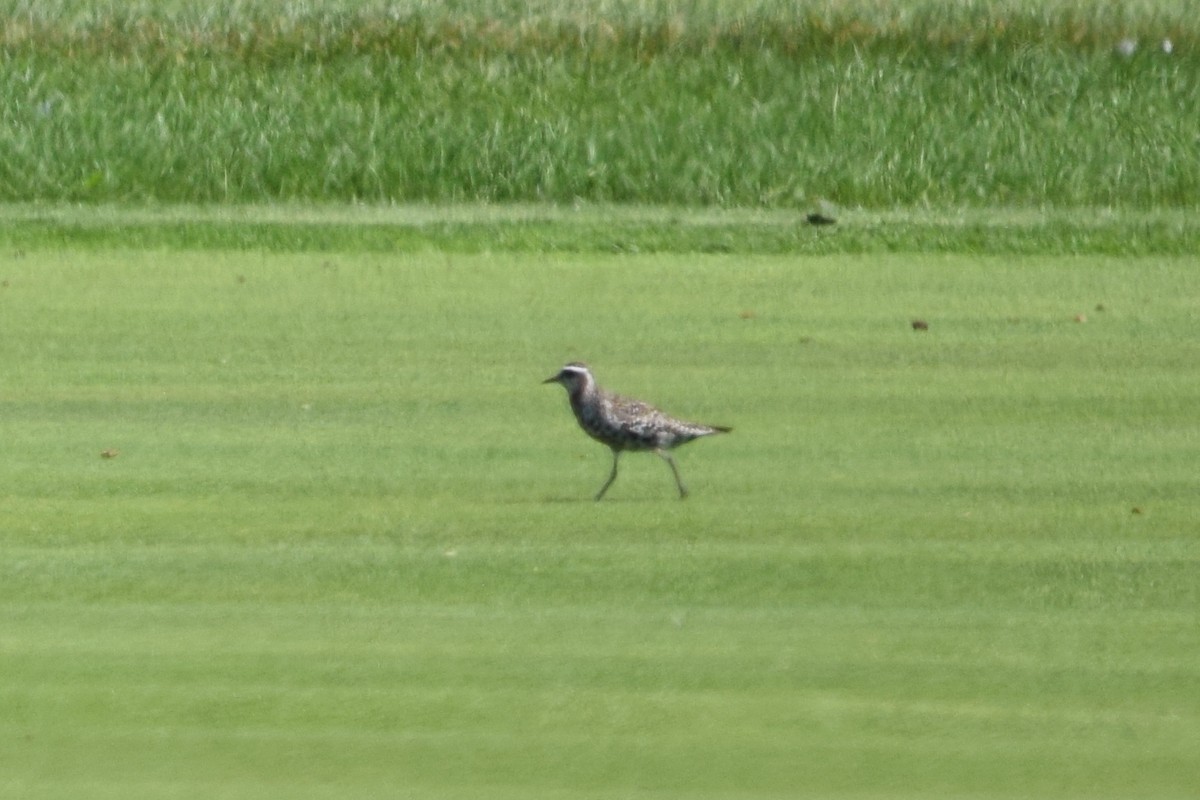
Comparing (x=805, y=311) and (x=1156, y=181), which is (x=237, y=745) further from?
(x=1156, y=181)

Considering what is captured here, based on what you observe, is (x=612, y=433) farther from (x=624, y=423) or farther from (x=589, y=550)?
(x=589, y=550)

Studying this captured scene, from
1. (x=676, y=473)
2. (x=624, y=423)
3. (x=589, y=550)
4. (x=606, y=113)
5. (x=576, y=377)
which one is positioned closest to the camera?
(x=589, y=550)

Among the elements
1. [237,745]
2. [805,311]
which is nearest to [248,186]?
[805,311]

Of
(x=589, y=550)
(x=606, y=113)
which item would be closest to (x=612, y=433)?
(x=589, y=550)

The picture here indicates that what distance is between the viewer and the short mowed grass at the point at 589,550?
373 centimetres

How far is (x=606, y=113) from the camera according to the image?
13.6m

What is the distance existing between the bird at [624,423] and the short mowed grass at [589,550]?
0.32 feet

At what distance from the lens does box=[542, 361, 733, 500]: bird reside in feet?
20.0

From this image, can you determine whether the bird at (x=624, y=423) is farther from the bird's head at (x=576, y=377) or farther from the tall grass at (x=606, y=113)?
the tall grass at (x=606, y=113)

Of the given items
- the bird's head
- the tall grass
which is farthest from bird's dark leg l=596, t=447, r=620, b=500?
the tall grass

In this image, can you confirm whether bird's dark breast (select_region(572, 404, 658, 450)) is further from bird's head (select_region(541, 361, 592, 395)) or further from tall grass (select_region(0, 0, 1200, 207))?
tall grass (select_region(0, 0, 1200, 207))

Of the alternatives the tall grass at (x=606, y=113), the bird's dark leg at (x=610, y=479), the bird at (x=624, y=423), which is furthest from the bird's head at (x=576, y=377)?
the tall grass at (x=606, y=113)

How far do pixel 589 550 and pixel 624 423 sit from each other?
1035mm

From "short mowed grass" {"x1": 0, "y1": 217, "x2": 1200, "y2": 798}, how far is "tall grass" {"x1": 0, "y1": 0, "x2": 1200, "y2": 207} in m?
3.95
